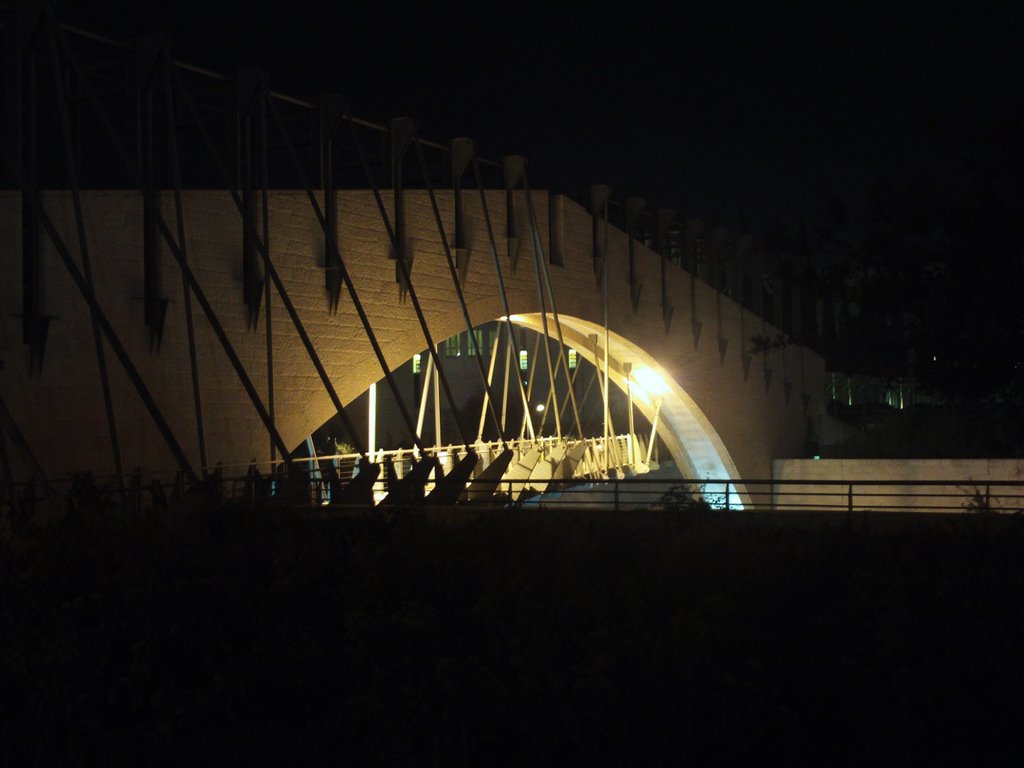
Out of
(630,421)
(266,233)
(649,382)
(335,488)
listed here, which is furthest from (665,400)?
(335,488)

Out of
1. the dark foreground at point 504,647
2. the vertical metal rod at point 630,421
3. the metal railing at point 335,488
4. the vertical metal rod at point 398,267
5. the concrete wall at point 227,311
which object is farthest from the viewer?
the vertical metal rod at point 630,421

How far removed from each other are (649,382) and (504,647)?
38.7 metres

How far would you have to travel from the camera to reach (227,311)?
86.4ft

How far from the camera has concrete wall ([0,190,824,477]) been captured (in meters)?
22.8

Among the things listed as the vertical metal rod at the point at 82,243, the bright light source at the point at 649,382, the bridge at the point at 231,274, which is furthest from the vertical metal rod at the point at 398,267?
the bright light source at the point at 649,382

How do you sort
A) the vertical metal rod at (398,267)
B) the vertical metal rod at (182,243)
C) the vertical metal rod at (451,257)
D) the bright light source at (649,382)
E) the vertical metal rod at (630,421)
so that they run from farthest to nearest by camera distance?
the bright light source at (649,382) → the vertical metal rod at (630,421) → the vertical metal rod at (451,257) → the vertical metal rod at (398,267) → the vertical metal rod at (182,243)

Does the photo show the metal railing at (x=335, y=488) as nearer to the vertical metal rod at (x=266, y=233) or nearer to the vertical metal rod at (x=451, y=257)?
the vertical metal rod at (x=266, y=233)

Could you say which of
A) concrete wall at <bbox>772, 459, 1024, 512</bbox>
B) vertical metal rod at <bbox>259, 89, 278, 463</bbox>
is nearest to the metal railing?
vertical metal rod at <bbox>259, 89, 278, 463</bbox>

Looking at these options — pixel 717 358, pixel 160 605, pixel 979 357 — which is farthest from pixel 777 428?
pixel 160 605

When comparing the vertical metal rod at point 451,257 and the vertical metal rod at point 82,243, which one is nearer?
the vertical metal rod at point 82,243

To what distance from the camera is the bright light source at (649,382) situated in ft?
162

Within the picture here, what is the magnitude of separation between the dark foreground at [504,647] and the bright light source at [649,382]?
33225 mm

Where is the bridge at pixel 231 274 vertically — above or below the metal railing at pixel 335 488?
above

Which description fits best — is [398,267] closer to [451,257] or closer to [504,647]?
[451,257]
